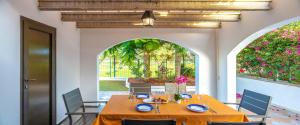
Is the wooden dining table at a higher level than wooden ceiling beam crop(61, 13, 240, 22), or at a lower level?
lower

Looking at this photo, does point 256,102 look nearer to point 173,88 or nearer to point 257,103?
point 257,103

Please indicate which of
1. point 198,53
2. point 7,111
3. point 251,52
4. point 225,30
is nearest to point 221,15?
point 225,30

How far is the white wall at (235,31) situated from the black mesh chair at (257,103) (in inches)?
48.6

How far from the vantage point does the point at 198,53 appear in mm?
5410

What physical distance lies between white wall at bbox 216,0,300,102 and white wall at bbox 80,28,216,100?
262 millimetres

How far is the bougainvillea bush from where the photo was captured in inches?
210

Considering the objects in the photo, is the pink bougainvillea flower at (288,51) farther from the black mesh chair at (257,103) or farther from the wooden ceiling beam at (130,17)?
the black mesh chair at (257,103)

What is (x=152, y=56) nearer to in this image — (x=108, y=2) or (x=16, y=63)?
(x=108, y=2)

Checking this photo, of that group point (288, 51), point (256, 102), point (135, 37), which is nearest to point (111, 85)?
point (135, 37)

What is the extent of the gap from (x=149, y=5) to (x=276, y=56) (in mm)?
4629

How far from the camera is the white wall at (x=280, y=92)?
16.3 feet

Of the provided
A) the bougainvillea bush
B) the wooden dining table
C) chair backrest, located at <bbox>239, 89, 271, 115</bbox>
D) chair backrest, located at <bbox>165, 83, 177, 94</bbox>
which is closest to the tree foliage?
the bougainvillea bush

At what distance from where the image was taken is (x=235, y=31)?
448cm

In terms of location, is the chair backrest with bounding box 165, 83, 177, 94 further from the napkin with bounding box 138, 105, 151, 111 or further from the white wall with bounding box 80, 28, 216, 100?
the white wall with bounding box 80, 28, 216, 100
